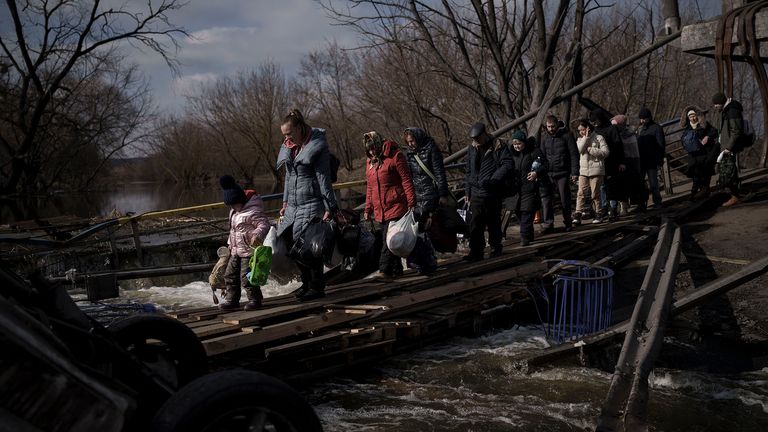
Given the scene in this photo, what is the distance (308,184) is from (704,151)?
26.2ft

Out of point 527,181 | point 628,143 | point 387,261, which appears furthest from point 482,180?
point 628,143

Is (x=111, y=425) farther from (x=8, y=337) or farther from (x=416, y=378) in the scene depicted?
(x=416, y=378)

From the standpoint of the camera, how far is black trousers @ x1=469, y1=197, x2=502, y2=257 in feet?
27.1

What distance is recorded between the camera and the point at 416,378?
20.3ft

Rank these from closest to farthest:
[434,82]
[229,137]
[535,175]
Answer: [535,175], [434,82], [229,137]

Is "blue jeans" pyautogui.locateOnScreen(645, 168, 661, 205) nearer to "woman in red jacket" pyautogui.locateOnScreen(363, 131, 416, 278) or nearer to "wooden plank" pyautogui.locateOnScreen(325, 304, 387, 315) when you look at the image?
"woman in red jacket" pyautogui.locateOnScreen(363, 131, 416, 278)

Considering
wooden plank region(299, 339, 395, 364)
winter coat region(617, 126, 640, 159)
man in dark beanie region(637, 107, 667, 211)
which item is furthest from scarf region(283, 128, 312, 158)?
man in dark beanie region(637, 107, 667, 211)

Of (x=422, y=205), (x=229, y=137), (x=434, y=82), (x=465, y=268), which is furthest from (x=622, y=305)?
(x=229, y=137)

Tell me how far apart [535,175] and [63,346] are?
7.73m

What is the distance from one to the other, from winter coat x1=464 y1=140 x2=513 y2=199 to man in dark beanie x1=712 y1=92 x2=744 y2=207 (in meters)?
4.37

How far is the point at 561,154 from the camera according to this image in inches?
396

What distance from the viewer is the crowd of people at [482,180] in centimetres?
632

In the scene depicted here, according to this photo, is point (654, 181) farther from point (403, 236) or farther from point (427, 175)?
point (403, 236)

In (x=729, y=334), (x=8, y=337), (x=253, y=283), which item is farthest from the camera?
(x=729, y=334)
